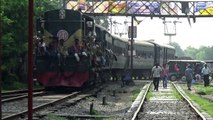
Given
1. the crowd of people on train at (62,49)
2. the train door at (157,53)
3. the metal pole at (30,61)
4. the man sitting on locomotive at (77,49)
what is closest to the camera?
the metal pole at (30,61)

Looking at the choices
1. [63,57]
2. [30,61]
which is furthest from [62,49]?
[30,61]

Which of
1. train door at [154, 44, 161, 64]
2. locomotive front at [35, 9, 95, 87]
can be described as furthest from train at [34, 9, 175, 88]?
train door at [154, 44, 161, 64]

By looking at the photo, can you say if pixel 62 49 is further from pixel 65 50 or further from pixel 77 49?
pixel 77 49

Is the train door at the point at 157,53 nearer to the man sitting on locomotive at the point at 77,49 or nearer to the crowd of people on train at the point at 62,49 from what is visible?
the crowd of people on train at the point at 62,49

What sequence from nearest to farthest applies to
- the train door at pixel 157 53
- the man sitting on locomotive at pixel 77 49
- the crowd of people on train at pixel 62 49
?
the man sitting on locomotive at pixel 77 49 < the crowd of people on train at pixel 62 49 < the train door at pixel 157 53

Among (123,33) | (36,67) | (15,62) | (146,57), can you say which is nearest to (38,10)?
(15,62)

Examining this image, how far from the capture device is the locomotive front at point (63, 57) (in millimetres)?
22156

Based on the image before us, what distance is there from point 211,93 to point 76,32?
8835mm

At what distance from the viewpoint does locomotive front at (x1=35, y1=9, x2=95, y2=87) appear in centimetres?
2216

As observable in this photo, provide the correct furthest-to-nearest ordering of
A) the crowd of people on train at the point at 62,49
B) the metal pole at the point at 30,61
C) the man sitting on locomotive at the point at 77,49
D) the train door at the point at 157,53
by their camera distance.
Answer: the train door at the point at 157,53, the crowd of people on train at the point at 62,49, the man sitting on locomotive at the point at 77,49, the metal pole at the point at 30,61

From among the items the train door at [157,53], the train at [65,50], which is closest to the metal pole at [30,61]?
the train at [65,50]

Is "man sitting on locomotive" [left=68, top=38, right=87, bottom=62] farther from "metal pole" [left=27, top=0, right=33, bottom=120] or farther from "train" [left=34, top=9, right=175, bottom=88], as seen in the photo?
"metal pole" [left=27, top=0, right=33, bottom=120]

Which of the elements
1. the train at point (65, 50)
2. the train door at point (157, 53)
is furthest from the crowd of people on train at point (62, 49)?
the train door at point (157, 53)

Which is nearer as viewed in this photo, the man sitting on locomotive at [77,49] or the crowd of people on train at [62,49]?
the man sitting on locomotive at [77,49]
